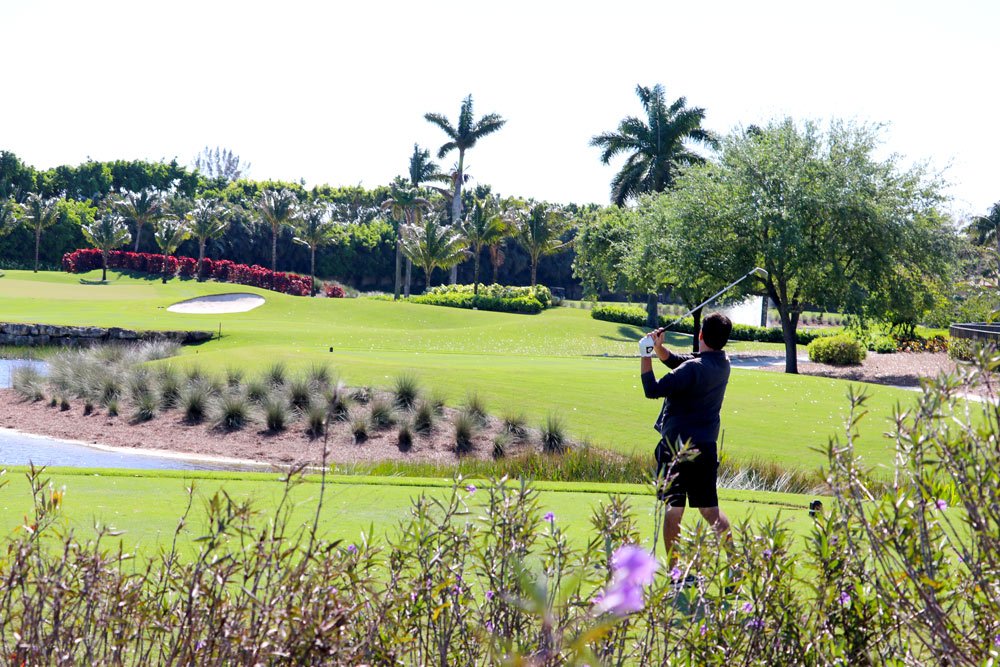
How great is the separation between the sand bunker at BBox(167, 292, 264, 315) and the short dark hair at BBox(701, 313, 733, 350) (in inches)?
1596

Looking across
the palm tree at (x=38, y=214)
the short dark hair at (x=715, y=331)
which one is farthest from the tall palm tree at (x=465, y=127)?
the short dark hair at (x=715, y=331)

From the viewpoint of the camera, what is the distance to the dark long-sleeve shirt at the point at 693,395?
6414 mm

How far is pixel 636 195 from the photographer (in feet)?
174

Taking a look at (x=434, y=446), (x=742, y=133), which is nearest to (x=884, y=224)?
(x=742, y=133)

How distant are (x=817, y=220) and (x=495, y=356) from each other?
1126cm

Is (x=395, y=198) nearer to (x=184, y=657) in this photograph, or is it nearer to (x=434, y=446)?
(x=434, y=446)

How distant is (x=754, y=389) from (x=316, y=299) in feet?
103

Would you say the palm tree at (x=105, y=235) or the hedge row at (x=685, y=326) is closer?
the hedge row at (x=685, y=326)

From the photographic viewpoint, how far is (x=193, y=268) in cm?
6319

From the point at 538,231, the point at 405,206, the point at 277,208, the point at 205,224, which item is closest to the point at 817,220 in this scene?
the point at 538,231

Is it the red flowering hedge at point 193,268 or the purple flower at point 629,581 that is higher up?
the red flowering hedge at point 193,268

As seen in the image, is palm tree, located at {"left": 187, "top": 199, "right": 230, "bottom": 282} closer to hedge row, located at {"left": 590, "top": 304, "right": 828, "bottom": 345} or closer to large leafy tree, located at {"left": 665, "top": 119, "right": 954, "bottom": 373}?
hedge row, located at {"left": 590, "top": 304, "right": 828, "bottom": 345}

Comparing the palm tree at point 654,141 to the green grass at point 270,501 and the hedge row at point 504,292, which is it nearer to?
the hedge row at point 504,292

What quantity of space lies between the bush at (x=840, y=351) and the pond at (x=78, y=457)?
25685 millimetres
